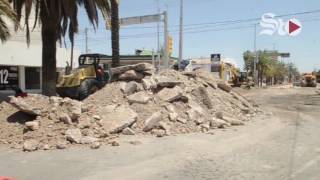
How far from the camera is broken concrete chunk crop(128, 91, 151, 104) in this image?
1759 cm

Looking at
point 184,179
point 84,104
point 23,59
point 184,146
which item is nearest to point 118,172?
point 184,179

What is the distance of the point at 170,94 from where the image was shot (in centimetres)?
1870

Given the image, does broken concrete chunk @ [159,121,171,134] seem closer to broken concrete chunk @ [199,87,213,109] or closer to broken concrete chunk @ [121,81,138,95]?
broken concrete chunk @ [121,81,138,95]

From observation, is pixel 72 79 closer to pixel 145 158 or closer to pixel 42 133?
pixel 42 133

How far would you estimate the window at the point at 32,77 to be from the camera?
134 ft

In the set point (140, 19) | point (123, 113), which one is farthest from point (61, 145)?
point (140, 19)

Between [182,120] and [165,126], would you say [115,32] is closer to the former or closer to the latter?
[182,120]

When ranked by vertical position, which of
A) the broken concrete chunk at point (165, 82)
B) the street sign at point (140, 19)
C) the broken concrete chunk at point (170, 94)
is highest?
the street sign at point (140, 19)

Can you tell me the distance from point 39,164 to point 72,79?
1339 cm

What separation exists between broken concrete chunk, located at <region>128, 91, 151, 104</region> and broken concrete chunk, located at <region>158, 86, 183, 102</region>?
2.13 feet

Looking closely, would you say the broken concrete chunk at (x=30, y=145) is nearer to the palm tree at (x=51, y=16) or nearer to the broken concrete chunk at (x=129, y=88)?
the broken concrete chunk at (x=129, y=88)

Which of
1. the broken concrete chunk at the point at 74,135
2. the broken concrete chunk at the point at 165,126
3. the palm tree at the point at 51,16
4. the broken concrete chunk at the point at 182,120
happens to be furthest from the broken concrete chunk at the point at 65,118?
the palm tree at the point at 51,16

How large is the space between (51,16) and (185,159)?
11.6m

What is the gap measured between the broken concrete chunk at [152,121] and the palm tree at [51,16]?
723 centimetres
